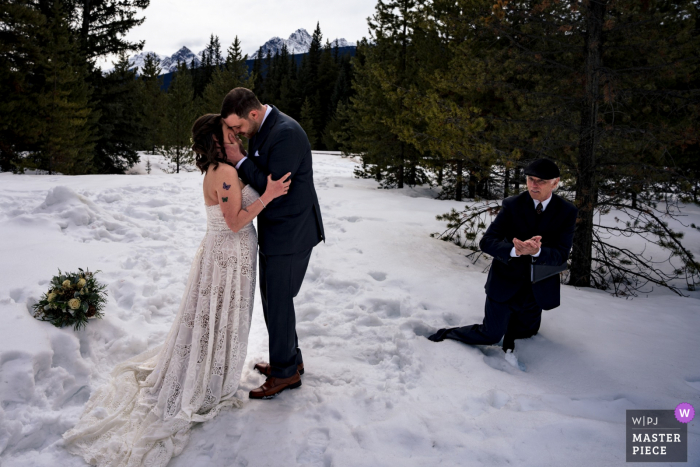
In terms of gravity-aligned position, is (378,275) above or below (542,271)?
below

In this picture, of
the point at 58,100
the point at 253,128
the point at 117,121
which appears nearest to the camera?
the point at 253,128

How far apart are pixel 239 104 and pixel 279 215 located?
0.84m

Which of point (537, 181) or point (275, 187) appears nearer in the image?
point (275, 187)

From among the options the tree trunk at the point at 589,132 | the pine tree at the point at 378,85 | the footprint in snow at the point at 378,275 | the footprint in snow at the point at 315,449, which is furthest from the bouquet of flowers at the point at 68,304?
the pine tree at the point at 378,85

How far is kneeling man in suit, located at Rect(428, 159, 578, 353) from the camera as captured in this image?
3.48m

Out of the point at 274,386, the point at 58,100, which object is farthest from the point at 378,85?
the point at 274,386

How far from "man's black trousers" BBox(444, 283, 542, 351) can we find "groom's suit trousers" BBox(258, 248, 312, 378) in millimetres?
1682

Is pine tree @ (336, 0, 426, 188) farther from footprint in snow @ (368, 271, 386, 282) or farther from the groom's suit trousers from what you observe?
the groom's suit trousers

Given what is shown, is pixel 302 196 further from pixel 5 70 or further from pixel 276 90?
pixel 276 90

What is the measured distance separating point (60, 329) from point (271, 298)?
84.6 inches

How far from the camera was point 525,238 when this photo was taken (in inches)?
146

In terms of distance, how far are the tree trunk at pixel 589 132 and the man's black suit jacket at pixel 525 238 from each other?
7.81ft

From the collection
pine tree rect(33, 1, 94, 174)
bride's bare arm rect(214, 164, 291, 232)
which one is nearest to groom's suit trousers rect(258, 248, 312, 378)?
bride's bare arm rect(214, 164, 291, 232)

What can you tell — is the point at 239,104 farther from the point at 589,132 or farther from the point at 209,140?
the point at 589,132
